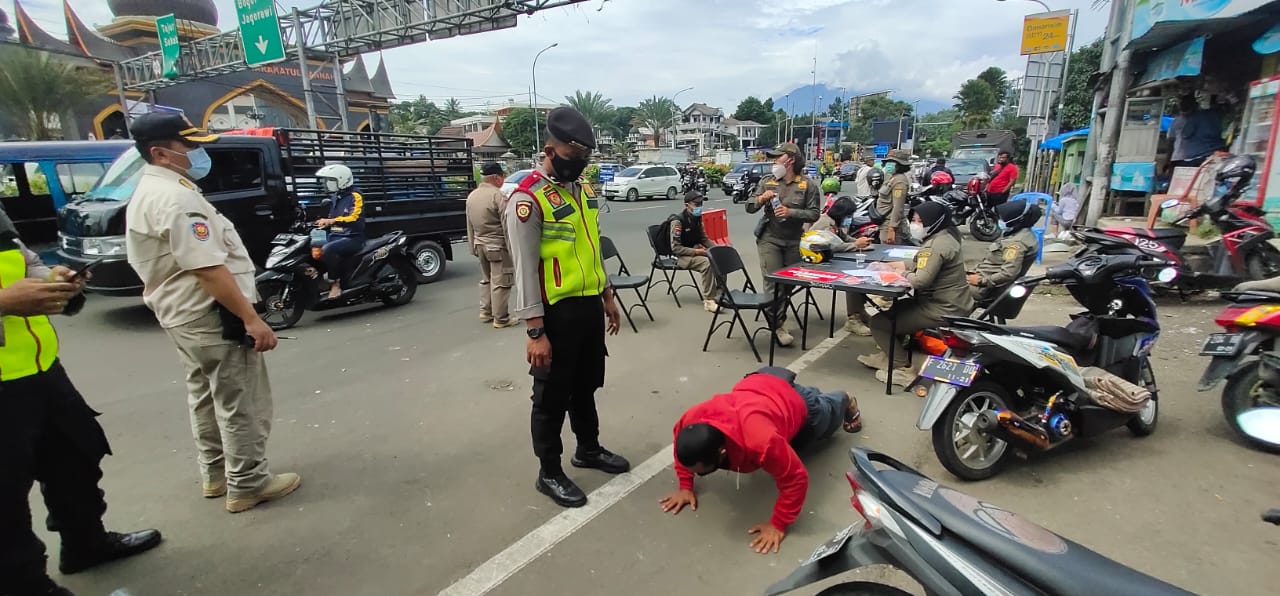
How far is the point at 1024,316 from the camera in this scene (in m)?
6.08

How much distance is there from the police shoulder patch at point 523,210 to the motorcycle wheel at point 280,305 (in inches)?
179

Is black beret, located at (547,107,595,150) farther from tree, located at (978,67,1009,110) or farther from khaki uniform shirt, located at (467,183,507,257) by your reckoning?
tree, located at (978,67,1009,110)

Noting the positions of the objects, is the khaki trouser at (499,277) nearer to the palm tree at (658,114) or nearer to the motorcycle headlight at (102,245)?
the motorcycle headlight at (102,245)

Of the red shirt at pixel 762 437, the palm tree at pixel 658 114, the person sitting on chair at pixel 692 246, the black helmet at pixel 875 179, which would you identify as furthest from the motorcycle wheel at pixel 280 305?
the palm tree at pixel 658 114

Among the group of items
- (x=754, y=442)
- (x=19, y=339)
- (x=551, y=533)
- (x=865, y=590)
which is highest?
(x=19, y=339)

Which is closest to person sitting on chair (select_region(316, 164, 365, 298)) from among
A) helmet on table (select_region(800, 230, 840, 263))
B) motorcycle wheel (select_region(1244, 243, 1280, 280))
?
helmet on table (select_region(800, 230, 840, 263))

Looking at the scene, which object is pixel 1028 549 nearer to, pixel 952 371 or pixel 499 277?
pixel 952 371

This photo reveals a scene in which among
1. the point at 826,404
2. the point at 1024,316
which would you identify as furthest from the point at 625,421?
the point at 1024,316

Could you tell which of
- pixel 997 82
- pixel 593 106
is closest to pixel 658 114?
pixel 593 106

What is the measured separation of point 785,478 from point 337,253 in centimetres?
559

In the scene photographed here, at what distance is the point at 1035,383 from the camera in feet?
10.2

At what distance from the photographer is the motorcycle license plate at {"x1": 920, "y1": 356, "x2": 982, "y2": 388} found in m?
2.84

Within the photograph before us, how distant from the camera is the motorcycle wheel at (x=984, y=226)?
11461 millimetres

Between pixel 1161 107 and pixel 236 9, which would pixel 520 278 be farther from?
pixel 236 9
